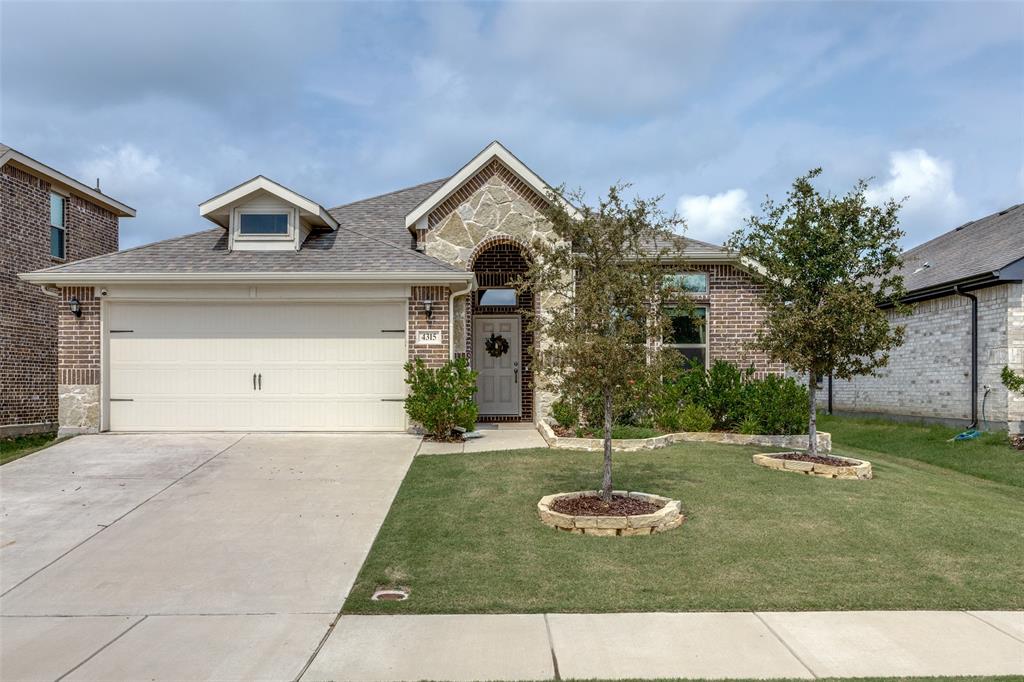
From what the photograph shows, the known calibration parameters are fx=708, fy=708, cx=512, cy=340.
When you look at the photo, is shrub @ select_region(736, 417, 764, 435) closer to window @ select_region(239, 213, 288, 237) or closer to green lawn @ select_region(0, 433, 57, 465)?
window @ select_region(239, 213, 288, 237)

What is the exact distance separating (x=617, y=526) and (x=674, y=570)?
1.06 metres

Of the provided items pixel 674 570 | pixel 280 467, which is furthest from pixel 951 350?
pixel 280 467

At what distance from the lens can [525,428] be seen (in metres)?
14.7

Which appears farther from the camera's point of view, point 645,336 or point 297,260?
point 297,260

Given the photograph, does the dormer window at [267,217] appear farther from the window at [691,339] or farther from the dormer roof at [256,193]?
the window at [691,339]

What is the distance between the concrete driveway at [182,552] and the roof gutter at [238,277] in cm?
293

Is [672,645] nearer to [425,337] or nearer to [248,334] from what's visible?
[425,337]

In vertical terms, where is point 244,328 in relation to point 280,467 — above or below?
above

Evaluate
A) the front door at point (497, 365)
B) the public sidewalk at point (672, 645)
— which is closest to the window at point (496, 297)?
the front door at point (497, 365)

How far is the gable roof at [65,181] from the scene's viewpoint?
16109 millimetres

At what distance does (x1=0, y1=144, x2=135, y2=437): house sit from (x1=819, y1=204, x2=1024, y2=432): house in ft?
61.9

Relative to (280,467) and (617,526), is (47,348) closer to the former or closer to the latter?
(280,467)

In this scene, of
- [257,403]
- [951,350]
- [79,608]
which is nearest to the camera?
[79,608]

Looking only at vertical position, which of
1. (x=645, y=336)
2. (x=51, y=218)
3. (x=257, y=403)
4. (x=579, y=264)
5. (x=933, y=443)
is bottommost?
(x=933, y=443)
